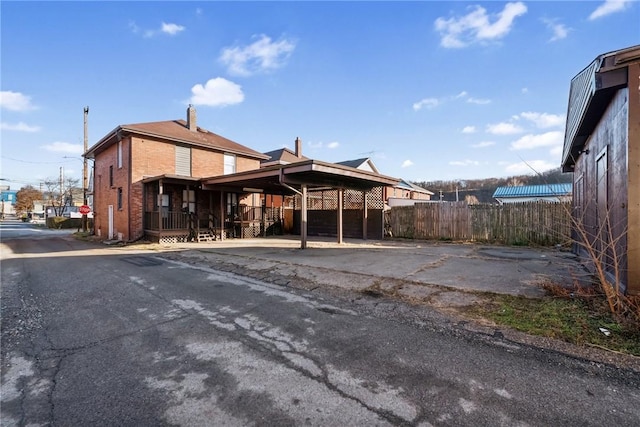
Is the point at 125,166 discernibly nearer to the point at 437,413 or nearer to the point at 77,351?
the point at 77,351

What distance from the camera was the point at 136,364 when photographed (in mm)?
2949

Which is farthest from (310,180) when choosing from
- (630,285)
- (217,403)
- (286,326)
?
(217,403)

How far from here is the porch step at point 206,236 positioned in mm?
15234

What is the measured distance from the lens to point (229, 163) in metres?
18.9

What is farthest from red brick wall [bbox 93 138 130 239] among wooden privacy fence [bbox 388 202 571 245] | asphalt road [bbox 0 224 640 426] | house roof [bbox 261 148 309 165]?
wooden privacy fence [bbox 388 202 571 245]

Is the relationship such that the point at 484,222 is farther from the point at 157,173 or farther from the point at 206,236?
the point at 157,173

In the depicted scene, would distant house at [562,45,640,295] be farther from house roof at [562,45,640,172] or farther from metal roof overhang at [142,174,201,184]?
metal roof overhang at [142,174,201,184]

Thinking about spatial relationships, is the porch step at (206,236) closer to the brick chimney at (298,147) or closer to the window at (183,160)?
the window at (183,160)

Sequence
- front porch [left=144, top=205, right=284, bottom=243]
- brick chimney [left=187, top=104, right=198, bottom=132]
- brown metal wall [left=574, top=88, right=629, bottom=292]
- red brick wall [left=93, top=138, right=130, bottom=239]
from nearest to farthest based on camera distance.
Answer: brown metal wall [left=574, top=88, right=629, bottom=292]
front porch [left=144, top=205, right=284, bottom=243]
red brick wall [left=93, top=138, right=130, bottom=239]
brick chimney [left=187, top=104, right=198, bottom=132]

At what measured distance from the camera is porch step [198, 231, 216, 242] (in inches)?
600

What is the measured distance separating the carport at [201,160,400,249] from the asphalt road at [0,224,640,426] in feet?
20.4

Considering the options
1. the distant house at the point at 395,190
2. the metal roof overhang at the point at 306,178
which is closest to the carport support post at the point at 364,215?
the metal roof overhang at the point at 306,178

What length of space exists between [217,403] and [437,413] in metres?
1.59

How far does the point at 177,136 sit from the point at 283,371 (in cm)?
1612
